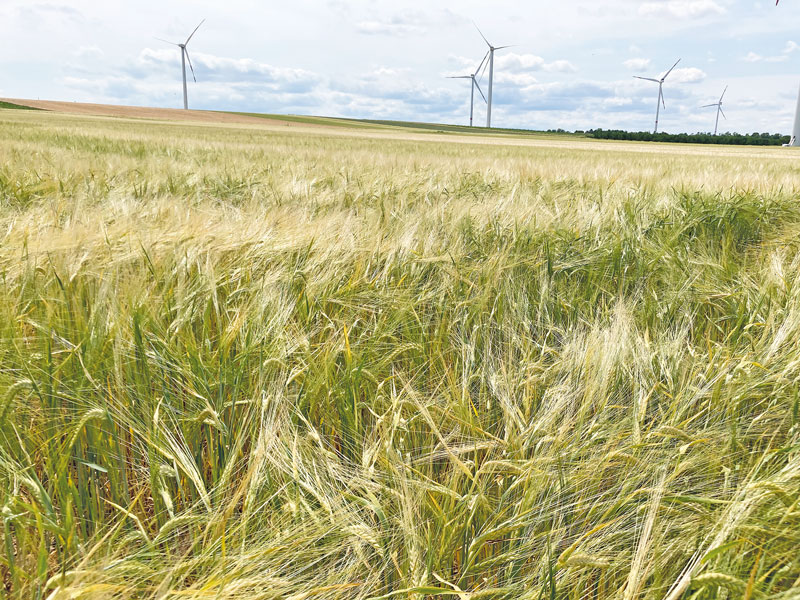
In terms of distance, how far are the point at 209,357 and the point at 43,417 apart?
307 millimetres

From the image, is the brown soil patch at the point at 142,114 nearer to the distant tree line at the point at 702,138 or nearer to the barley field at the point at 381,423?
the distant tree line at the point at 702,138

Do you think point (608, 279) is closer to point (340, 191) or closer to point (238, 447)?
point (238, 447)

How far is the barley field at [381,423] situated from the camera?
26.8 inches

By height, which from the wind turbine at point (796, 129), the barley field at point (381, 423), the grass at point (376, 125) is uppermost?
the grass at point (376, 125)

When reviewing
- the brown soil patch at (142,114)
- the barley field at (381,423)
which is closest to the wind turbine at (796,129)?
the brown soil patch at (142,114)

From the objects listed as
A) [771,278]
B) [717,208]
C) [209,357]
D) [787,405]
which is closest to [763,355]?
[787,405]

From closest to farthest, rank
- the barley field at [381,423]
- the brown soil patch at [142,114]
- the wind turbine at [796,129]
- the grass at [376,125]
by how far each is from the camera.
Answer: the barley field at [381,423] → the wind turbine at [796,129] → the brown soil patch at [142,114] → the grass at [376,125]

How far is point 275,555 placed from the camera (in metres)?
0.71

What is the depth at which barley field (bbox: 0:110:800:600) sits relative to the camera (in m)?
0.68

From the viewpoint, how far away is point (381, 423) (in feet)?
3.20

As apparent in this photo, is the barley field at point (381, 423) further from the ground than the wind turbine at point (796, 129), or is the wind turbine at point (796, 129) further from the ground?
the wind turbine at point (796, 129)

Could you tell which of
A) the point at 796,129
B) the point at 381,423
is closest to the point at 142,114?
the point at 796,129

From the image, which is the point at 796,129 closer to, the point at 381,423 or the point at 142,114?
the point at 381,423

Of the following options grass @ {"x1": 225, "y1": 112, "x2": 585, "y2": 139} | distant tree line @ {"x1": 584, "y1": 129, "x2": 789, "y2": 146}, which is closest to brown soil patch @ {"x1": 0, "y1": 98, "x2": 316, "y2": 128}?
grass @ {"x1": 225, "y1": 112, "x2": 585, "y2": 139}
